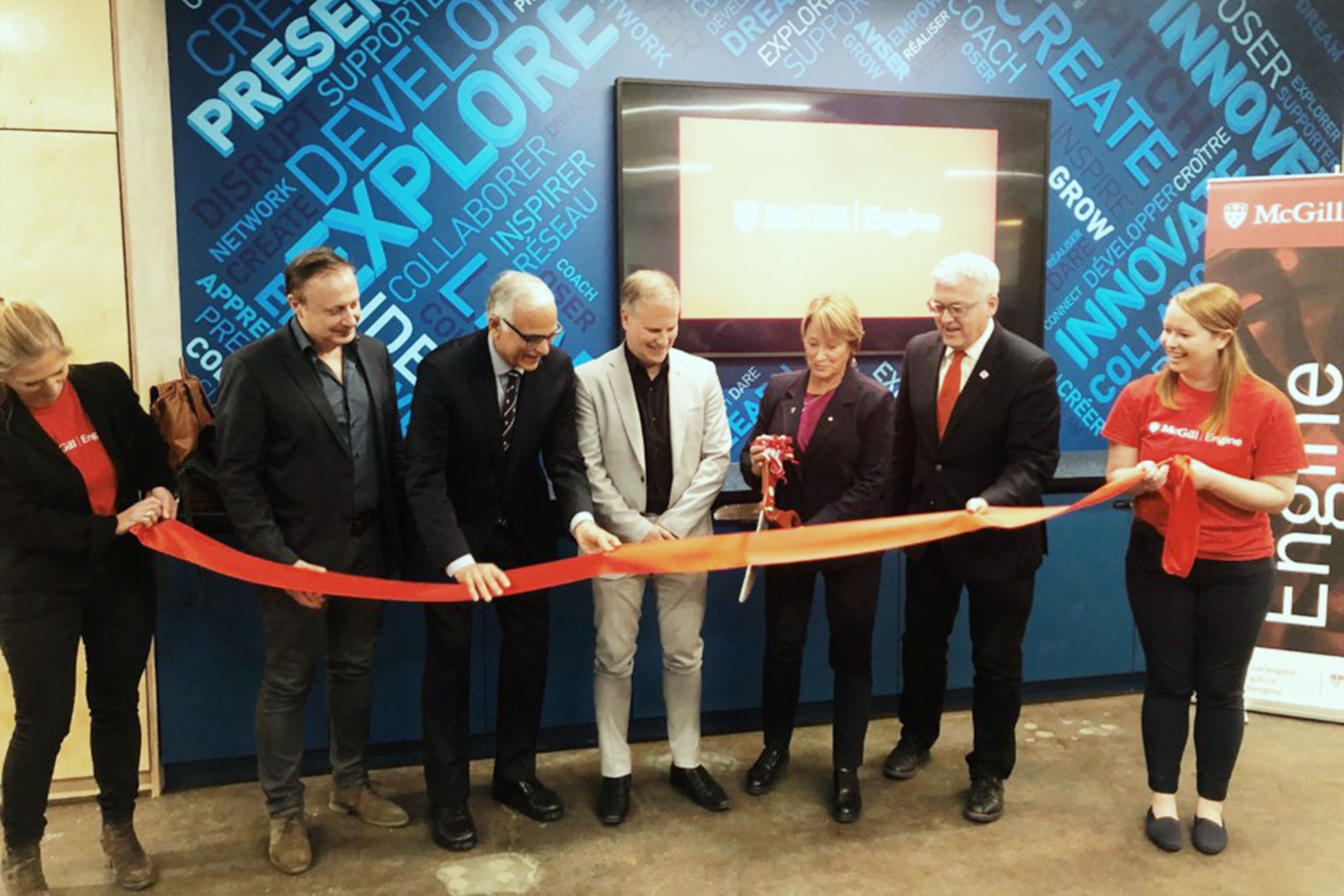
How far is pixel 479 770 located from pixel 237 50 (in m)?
2.59

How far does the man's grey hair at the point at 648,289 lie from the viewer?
287 centimetres

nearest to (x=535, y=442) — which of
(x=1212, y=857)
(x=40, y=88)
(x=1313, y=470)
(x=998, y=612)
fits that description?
(x=998, y=612)

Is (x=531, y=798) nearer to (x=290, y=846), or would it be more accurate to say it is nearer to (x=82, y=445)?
(x=290, y=846)

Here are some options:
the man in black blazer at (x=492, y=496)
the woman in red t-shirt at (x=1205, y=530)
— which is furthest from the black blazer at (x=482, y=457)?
the woman in red t-shirt at (x=1205, y=530)

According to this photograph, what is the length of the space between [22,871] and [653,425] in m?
2.03

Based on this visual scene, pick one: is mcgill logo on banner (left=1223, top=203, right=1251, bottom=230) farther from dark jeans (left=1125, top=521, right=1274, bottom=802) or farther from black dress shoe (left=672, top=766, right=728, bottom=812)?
black dress shoe (left=672, top=766, right=728, bottom=812)

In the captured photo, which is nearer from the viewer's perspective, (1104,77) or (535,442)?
(535,442)

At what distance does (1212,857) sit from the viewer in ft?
9.64

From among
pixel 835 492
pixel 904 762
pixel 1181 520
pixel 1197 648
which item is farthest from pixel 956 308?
pixel 904 762

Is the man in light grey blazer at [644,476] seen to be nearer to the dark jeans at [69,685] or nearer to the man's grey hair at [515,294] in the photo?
the man's grey hair at [515,294]

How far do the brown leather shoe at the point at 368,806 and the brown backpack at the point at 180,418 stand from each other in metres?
1.12

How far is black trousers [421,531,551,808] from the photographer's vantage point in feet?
9.70

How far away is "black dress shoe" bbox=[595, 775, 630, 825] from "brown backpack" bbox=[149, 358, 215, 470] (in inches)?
62.0

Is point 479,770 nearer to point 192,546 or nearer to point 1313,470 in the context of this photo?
point 192,546
